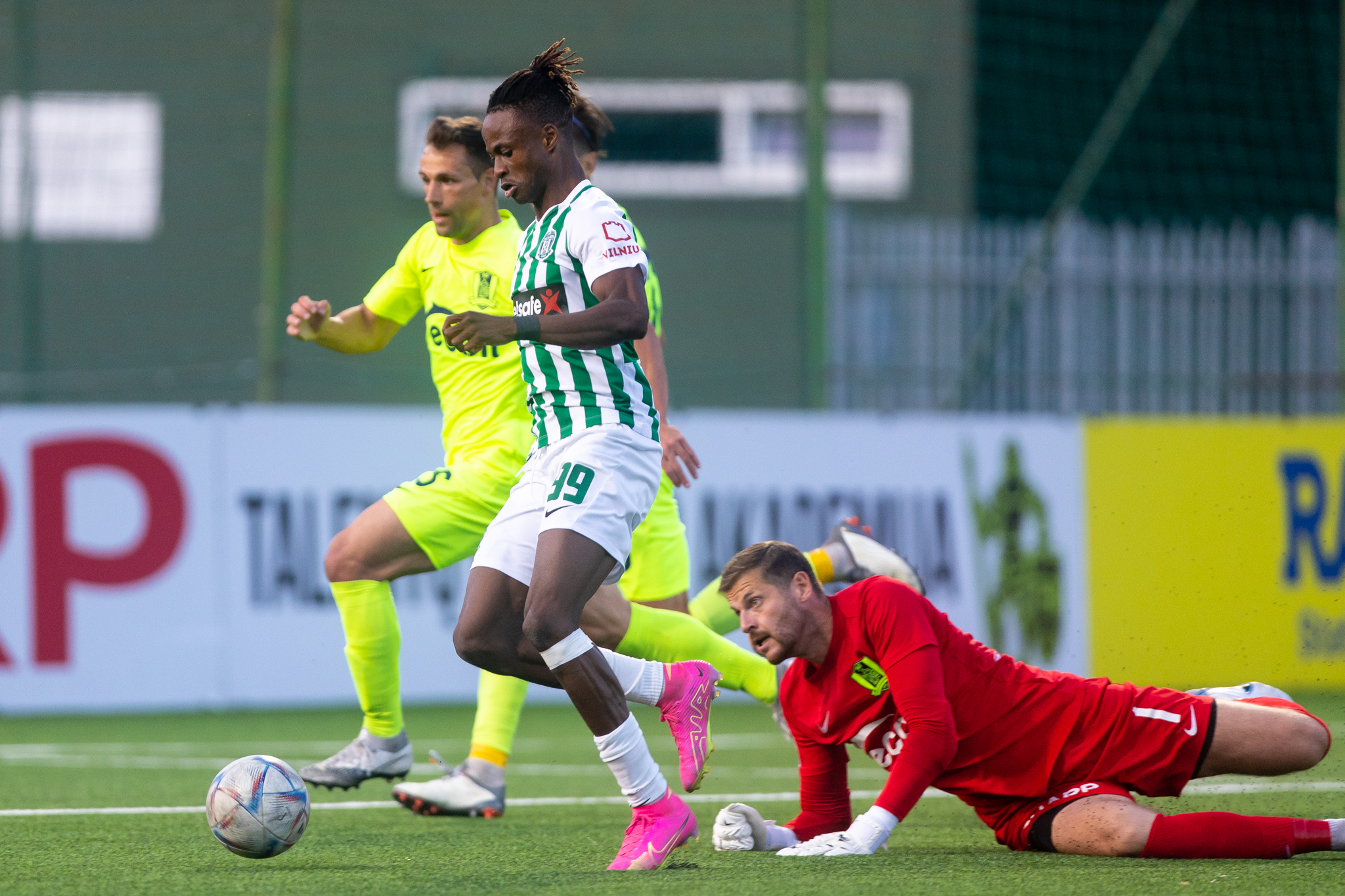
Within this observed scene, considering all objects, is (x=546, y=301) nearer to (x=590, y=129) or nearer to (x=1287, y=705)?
(x=590, y=129)

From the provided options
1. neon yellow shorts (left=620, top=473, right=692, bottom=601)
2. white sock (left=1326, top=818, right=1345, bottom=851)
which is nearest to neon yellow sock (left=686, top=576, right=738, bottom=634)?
neon yellow shorts (left=620, top=473, right=692, bottom=601)

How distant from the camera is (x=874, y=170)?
13.8 meters

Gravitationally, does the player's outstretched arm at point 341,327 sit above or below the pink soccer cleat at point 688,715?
above

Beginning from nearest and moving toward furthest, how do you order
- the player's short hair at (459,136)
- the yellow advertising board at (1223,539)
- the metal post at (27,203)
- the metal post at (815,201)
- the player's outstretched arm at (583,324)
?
1. the player's outstretched arm at (583,324)
2. the player's short hair at (459,136)
3. the yellow advertising board at (1223,539)
4. the metal post at (815,201)
5. the metal post at (27,203)

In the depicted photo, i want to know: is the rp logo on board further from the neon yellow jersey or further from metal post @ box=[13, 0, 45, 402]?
metal post @ box=[13, 0, 45, 402]

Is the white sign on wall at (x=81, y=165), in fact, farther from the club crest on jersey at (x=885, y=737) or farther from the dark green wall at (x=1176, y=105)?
the club crest on jersey at (x=885, y=737)

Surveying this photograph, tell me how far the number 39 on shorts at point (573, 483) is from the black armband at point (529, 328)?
34 centimetres

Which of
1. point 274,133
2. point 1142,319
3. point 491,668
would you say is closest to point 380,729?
point 491,668

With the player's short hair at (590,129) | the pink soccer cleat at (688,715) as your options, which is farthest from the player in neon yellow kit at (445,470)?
the pink soccer cleat at (688,715)

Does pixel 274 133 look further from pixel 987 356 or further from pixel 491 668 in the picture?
pixel 491 668

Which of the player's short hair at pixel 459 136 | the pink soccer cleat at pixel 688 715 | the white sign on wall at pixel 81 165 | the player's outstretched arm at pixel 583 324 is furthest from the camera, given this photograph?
the white sign on wall at pixel 81 165

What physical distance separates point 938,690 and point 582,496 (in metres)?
0.95

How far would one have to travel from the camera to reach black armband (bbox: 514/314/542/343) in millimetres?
3727

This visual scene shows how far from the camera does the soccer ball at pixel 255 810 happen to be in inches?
157
